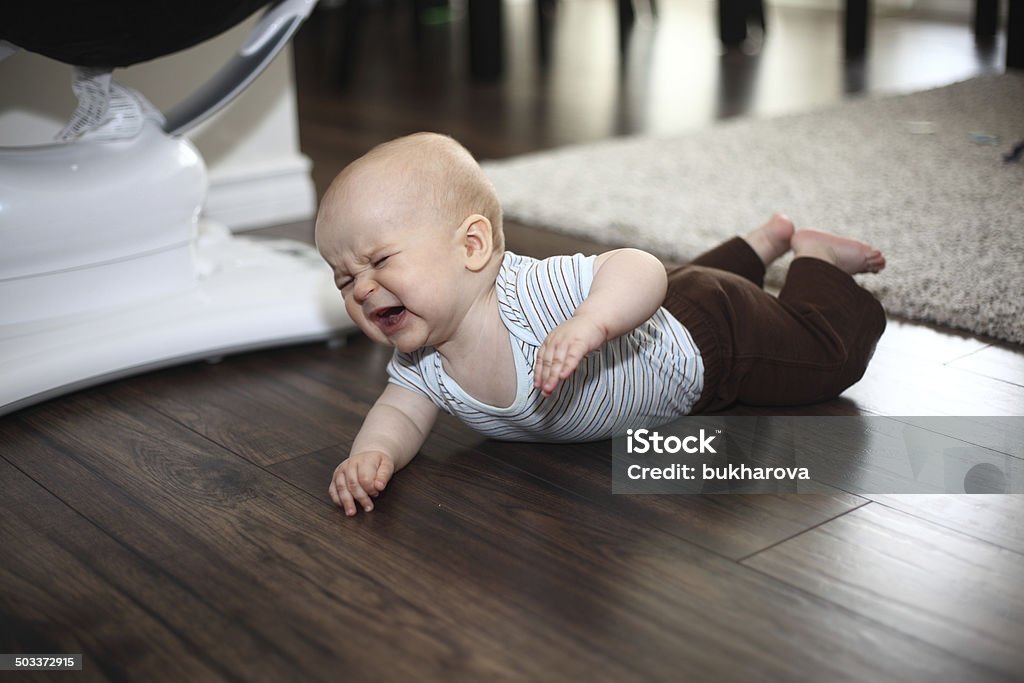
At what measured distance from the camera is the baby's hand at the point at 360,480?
100 centimetres

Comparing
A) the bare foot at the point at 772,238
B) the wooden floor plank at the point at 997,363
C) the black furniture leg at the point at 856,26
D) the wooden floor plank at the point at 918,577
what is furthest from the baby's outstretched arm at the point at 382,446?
the black furniture leg at the point at 856,26

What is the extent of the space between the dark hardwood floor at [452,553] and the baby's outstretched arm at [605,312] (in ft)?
0.46

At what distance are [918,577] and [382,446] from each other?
478 millimetres

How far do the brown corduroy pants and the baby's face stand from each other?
11.1 inches

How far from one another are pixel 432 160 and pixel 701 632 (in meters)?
0.46

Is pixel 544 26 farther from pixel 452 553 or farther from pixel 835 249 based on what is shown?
pixel 452 553

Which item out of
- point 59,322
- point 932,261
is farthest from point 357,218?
point 932,261

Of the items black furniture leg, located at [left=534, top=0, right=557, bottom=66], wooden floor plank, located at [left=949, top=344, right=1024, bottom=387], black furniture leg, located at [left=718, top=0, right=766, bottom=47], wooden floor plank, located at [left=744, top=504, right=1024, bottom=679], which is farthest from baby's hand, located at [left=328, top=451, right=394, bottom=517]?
black furniture leg, located at [left=718, top=0, right=766, bottom=47]

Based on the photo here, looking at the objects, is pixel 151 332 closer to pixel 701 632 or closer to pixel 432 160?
pixel 432 160

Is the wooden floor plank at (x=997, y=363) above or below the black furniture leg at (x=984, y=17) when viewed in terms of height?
below

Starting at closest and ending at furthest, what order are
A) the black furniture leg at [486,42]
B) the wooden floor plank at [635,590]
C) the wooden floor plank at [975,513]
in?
the wooden floor plank at [635,590] → the wooden floor plank at [975,513] → the black furniture leg at [486,42]

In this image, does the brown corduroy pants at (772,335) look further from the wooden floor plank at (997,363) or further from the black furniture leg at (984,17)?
the black furniture leg at (984,17)

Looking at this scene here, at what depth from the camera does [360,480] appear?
101cm

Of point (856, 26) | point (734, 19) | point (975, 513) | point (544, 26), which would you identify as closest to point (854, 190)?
point (975, 513)
